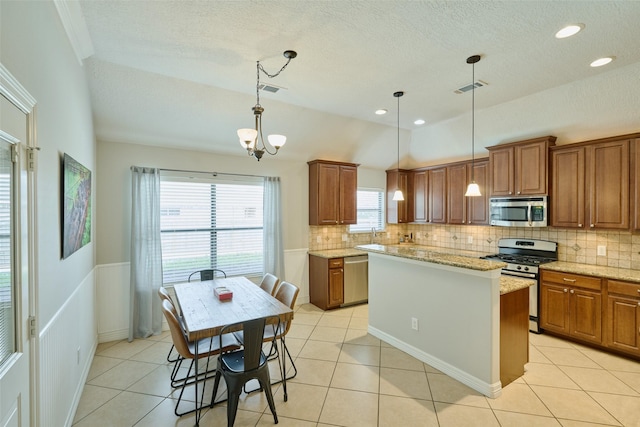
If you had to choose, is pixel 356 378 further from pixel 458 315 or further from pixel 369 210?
pixel 369 210

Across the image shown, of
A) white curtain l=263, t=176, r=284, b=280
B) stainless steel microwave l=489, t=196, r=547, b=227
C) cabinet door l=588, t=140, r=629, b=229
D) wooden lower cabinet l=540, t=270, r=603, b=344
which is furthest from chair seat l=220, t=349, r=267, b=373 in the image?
cabinet door l=588, t=140, r=629, b=229

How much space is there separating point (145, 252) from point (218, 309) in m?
1.87

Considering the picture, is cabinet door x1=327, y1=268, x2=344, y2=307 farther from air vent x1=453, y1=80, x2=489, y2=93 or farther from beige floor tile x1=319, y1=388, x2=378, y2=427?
air vent x1=453, y1=80, x2=489, y2=93

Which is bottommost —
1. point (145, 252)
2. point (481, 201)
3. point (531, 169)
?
point (145, 252)

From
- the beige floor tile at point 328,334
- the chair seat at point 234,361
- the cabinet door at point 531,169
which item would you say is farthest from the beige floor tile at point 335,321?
the cabinet door at point 531,169

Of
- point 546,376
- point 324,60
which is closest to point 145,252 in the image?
point 324,60

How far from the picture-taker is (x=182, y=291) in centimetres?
324

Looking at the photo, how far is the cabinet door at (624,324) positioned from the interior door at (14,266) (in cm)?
493

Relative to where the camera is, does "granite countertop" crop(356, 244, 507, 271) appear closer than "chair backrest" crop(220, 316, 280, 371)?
No

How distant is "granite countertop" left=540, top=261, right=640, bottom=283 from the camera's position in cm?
321

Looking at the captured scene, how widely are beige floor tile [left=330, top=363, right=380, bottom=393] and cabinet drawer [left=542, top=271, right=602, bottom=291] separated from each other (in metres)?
2.51

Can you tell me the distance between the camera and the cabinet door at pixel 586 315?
11.1ft

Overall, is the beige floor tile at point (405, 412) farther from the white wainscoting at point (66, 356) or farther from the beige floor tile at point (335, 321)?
the white wainscoting at point (66, 356)

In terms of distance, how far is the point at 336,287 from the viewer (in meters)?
4.97
